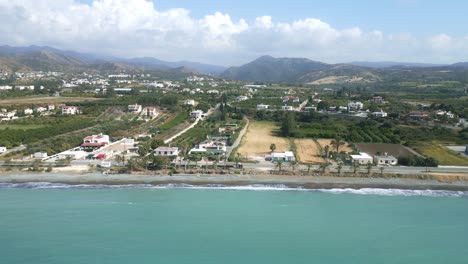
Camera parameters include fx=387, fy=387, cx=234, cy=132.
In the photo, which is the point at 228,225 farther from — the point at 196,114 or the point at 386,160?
the point at 196,114

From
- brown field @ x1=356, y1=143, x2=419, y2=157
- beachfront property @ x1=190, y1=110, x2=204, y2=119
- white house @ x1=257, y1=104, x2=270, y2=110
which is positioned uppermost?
white house @ x1=257, y1=104, x2=270, y2=110

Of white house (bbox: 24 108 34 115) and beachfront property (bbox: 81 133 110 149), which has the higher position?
white house (bbox: 24 108 34 115)

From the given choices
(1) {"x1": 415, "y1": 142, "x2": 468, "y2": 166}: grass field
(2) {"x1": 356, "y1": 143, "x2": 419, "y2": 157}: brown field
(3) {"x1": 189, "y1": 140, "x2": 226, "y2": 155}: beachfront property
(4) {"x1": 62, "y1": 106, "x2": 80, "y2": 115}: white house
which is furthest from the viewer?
(4) {"x1": 62, "y1": 106, "x2": 80, "y2": 115}: white house

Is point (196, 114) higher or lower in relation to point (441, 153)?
higher

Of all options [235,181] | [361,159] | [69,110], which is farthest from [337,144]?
[69,110]

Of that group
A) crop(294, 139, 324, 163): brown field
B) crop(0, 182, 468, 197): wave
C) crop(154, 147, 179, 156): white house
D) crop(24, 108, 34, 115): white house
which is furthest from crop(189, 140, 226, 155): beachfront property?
crop(24, 108, 34, 115): white house

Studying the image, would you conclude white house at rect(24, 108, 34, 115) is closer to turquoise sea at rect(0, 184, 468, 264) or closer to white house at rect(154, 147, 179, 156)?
white house at rect(154, 147, 179, 156)

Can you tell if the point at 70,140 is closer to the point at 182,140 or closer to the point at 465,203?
the point at 182,140
